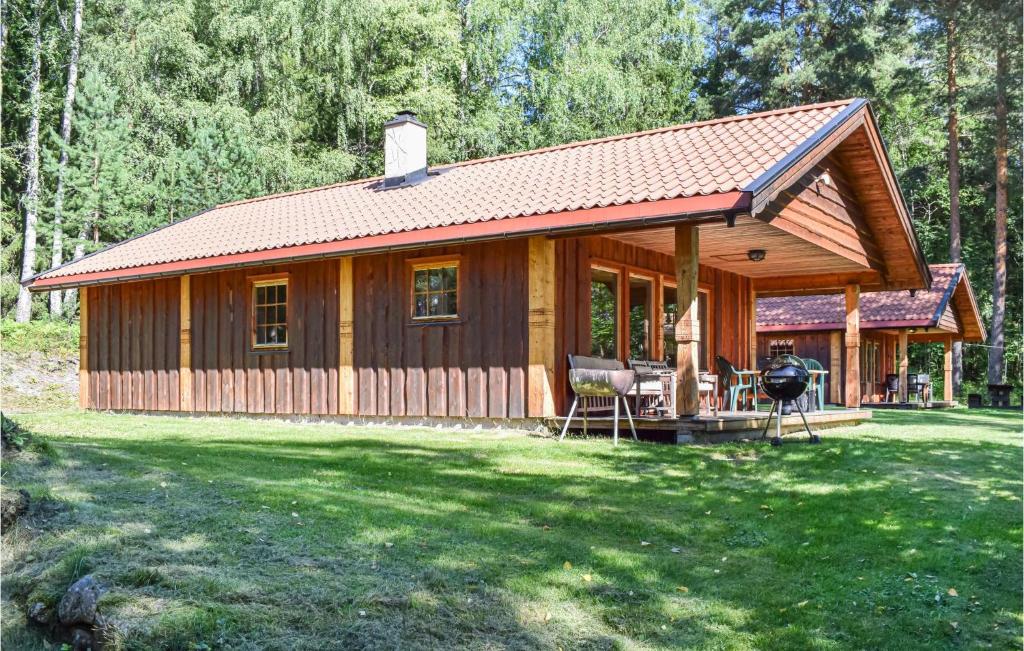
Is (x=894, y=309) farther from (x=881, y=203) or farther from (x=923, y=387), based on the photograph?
(x=881, y=203)

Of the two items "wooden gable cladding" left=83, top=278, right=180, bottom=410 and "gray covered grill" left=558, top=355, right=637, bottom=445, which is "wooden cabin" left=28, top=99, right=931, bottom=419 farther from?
"gray covered grill" left=558, top=355, right=637, bottom=445

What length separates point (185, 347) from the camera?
13.6m

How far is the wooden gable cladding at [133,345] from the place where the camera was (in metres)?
13.8

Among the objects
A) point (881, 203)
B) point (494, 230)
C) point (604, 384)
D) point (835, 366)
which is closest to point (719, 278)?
point (881, 203)

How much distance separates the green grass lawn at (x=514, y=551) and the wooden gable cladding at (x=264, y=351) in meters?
4.77

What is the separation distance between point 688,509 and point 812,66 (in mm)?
25461

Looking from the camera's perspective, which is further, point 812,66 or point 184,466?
point 812,66

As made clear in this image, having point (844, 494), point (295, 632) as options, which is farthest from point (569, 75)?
point (295, 632)

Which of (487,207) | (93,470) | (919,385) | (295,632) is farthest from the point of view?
(919,385)

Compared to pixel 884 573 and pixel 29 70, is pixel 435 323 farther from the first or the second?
pixel 29 70

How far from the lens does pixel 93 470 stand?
5.53 metres

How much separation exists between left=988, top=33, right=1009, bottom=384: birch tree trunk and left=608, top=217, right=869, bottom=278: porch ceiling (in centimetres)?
1296

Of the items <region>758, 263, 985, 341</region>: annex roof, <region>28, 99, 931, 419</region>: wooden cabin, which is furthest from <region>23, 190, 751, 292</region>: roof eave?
<region>758, 263, 985, 341</region>: annex roof

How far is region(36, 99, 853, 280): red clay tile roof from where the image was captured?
383 inches
